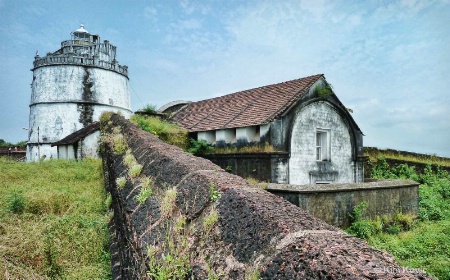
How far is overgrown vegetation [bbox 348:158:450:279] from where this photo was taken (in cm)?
826

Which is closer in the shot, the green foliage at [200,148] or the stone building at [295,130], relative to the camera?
the stone building at [295,130]

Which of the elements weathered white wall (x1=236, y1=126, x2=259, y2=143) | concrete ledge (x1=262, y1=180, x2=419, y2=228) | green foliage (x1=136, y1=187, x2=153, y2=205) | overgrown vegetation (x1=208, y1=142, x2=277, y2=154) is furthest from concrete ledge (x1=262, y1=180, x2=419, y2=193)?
green foliage (x1=136, y1=187, x2=153, y2=205)

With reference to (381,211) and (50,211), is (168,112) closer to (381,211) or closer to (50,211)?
(381,211)

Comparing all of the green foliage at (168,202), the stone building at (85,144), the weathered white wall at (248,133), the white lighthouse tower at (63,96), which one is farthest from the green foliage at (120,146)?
the white lighthouse tower at (63,96)

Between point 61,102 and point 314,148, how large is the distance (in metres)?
21.0

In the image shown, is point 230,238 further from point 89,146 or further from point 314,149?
point 89,146

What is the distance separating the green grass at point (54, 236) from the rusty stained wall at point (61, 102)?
20343mm

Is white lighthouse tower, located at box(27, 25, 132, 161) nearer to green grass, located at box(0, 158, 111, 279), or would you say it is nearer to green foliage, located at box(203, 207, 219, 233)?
green grass, located at box(0, 158, 111, 279)

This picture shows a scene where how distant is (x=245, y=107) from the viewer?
51.6ft

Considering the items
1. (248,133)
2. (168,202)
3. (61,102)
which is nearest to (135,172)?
(168,202)

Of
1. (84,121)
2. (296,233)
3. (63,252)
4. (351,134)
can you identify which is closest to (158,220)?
(296,233)

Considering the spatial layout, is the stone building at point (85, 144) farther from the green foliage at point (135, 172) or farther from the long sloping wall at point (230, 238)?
the long sloping wall at point (230, 238)

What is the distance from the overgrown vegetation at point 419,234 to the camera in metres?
8.26

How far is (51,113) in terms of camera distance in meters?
26.5
